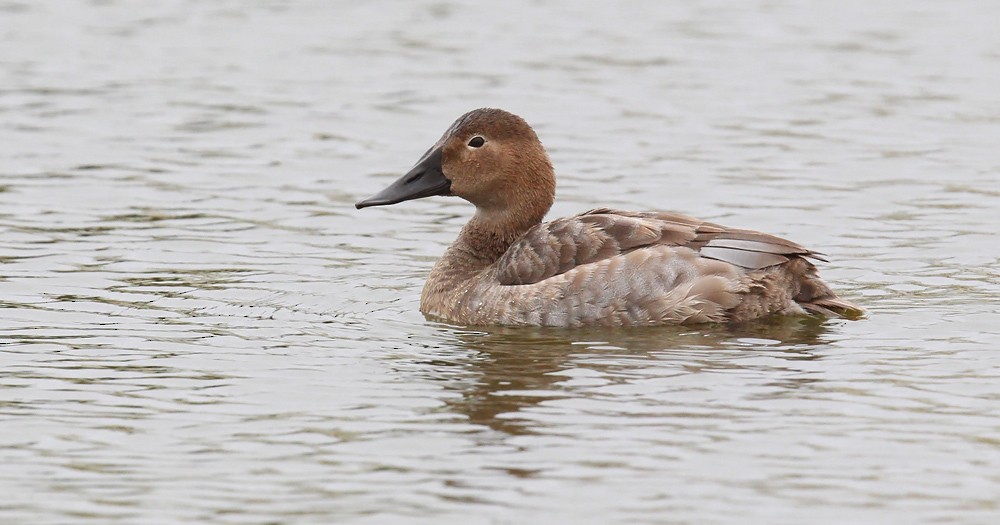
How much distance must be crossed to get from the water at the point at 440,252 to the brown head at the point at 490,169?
0.72m

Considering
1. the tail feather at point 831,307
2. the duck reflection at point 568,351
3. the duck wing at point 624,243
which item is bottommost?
the duck reflection at point 568,351

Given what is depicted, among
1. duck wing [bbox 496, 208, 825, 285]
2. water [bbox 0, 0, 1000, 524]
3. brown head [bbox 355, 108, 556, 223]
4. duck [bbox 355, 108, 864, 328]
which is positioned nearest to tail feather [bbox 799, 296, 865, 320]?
duck [bbox 355, 108, 864, 328]

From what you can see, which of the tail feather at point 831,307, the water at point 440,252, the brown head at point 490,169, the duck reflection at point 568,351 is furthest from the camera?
the brown head at point 490,169

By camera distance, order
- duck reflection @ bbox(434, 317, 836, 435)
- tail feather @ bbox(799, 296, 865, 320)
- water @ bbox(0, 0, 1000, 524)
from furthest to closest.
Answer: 1. tail feather @ bbox(799, 296, 865, 320)
2. duck reflection @ bbox(434, 317, 836, 435)
3. water @ bbox(0, 0, 1000, 524)

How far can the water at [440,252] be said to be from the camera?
20.8 ft

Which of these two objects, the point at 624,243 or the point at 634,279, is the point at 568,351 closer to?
the point at 634,279

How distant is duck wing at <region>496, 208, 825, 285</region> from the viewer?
8844 millimetres

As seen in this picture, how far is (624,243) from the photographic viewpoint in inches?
353

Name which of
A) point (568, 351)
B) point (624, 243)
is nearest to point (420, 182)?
point (624, 243)

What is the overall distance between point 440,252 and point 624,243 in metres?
2.64

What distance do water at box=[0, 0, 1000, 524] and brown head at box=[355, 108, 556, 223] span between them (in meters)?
0.72

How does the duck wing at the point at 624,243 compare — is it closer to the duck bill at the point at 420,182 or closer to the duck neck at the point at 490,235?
the duck neck at the point at 490,235

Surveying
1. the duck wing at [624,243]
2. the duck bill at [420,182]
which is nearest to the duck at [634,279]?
the duck wing at [624,243]

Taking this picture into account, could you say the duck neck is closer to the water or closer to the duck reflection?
the water
